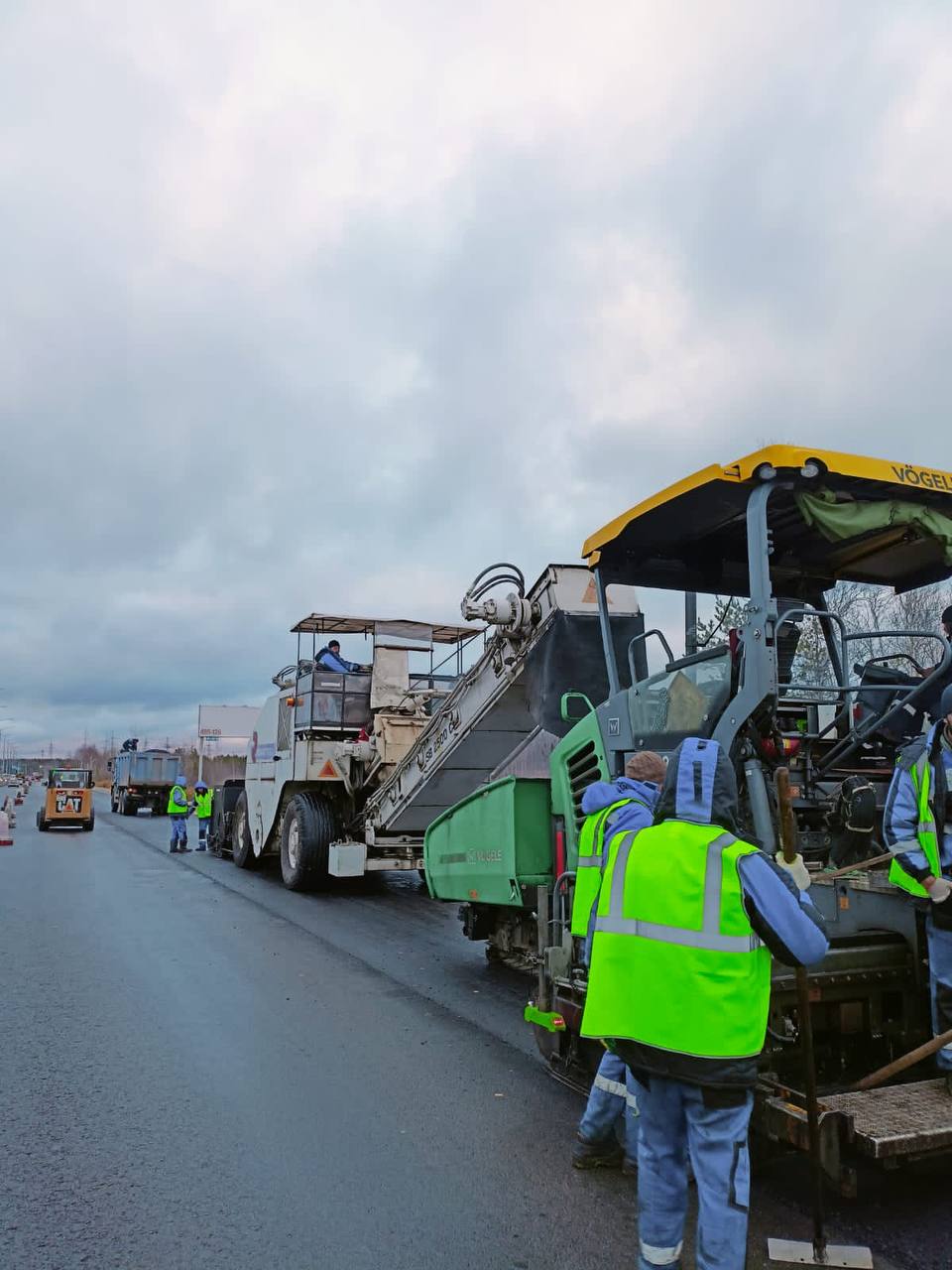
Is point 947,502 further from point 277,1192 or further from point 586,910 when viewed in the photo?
point 277,1192

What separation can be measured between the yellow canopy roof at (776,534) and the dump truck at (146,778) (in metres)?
29.9

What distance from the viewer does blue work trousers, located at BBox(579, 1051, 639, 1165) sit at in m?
3.93

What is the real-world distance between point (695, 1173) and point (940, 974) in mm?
1807

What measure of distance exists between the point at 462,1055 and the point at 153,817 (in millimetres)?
30969

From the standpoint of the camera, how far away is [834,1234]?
11.3 feet

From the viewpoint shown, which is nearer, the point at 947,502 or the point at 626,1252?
the point at 626,1252

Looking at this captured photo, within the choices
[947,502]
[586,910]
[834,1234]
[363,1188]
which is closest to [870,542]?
[947,502]

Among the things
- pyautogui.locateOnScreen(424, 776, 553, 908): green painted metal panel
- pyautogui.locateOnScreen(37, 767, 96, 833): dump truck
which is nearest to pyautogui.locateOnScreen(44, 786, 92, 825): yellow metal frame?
pyautogui.locateOnScreen(37, 767, 96, 833): dump truck

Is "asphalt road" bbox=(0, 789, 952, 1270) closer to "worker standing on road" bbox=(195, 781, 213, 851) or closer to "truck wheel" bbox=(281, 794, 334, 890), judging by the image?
"truck wheel" bbox=(281, 794, 334, 890)

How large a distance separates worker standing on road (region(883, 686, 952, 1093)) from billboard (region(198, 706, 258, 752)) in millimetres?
32449

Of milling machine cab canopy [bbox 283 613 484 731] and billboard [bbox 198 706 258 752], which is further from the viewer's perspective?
billboard [bbox 198 706 258 752]

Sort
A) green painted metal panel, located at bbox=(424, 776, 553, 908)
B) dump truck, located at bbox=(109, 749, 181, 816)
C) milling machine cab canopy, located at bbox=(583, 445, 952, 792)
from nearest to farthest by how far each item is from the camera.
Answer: milling machine cab canopy, located at bbox=(583, 445, 952, 792) → green painted metal panel, located at bbox=(424, 776, 553, 908) → dump truck, located at bbox=(109, 749, 181, 816)

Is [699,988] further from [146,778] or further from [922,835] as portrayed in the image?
[146,778]

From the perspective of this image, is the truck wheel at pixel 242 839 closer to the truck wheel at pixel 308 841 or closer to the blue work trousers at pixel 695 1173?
the truck wheel at pixel 308 841
